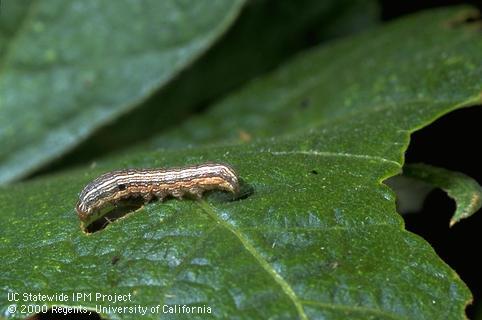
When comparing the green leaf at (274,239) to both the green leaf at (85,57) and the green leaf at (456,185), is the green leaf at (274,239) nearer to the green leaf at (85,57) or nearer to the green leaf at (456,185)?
the green leaf at (456,185)

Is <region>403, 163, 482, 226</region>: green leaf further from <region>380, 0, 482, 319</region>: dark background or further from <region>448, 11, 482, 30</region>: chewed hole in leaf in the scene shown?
<region>448, 11, 482, 30</region>: chewed hole in leaf

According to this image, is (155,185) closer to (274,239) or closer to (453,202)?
(274,239)

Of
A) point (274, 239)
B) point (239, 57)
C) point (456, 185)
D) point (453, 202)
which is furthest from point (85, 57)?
point (274, 239)

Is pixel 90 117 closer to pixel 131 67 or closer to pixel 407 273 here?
pixel 131 67

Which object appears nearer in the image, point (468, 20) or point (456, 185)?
point (456, 185)

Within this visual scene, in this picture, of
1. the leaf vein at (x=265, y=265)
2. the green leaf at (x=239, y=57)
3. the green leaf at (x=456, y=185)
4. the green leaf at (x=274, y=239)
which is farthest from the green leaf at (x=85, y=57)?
the leaf vein at (x=265, y=265)
